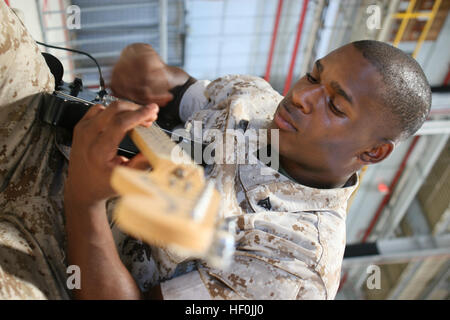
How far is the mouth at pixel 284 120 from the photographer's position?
1193 mm

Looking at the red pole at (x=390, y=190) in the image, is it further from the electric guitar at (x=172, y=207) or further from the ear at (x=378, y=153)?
the electric guitar at (x=172, y=207)

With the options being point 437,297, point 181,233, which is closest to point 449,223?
point 437,297

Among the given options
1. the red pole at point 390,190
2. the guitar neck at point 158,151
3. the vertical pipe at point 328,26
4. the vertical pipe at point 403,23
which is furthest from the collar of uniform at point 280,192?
the red pole at point 390,190

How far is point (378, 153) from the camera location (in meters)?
1.20

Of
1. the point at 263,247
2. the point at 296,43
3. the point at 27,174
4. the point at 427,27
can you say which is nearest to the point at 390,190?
the point at 427,27

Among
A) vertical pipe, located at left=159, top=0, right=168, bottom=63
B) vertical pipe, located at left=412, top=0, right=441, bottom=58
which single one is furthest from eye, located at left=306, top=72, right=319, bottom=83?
vertical pipe, located at left=412, top=0, right=441, bottom=58

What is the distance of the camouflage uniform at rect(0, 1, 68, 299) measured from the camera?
38.2 inches

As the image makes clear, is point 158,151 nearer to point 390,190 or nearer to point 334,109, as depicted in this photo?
point 334,109

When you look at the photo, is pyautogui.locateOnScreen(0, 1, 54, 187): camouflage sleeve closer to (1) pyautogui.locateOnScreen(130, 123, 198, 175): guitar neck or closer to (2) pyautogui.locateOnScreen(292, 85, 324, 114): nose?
(1) pyautogui.locateOnScreen(130, 123, 198, 175): guitar neck

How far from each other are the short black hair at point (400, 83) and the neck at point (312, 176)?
0.25 metres

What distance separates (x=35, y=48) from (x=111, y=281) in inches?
27.7

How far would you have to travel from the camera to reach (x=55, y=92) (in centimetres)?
118

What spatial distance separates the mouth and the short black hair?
27 centimetres
